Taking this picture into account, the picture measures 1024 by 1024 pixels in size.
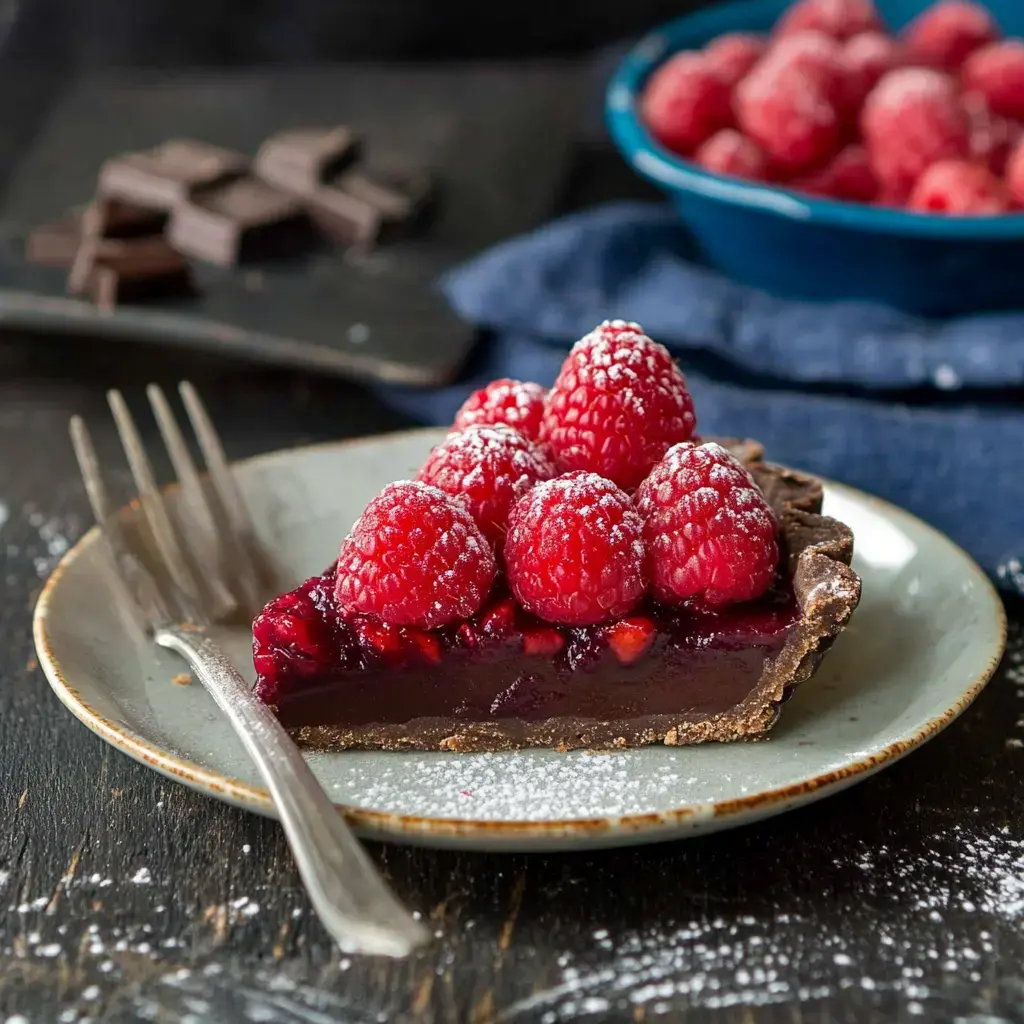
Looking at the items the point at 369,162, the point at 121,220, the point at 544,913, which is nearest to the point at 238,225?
the point at 121,220

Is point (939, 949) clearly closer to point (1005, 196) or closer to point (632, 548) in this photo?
point (632, 548)

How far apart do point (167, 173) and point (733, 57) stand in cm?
126

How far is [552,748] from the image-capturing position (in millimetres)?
1737

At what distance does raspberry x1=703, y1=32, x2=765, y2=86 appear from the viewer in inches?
111

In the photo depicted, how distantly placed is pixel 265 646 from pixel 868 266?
134 cm

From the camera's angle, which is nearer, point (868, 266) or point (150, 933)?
point (150, 933)

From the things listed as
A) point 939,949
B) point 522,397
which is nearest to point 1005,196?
point 522,397

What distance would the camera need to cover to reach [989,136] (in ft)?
8.65

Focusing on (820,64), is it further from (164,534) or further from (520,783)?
(520,783)

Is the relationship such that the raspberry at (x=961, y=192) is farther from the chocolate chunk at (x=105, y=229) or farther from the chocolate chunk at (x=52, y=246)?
the chocolate chunk at (x=52, y=246)

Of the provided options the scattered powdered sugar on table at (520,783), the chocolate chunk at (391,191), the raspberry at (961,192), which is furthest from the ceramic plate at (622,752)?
the chocolate chunk at (391,191)

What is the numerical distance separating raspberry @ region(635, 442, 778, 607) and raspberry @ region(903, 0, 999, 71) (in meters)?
1.47

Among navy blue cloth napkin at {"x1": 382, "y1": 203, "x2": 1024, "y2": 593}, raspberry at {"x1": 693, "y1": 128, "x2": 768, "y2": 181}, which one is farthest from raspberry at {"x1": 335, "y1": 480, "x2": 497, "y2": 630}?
raspberry at {"x1": 693, "y1": 128, "x2": 768, "y2": 181}

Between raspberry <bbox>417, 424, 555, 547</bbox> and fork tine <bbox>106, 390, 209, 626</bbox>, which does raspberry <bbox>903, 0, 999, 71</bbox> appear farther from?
fork tine <bbox>106, 390, 209, 626</bbox>
